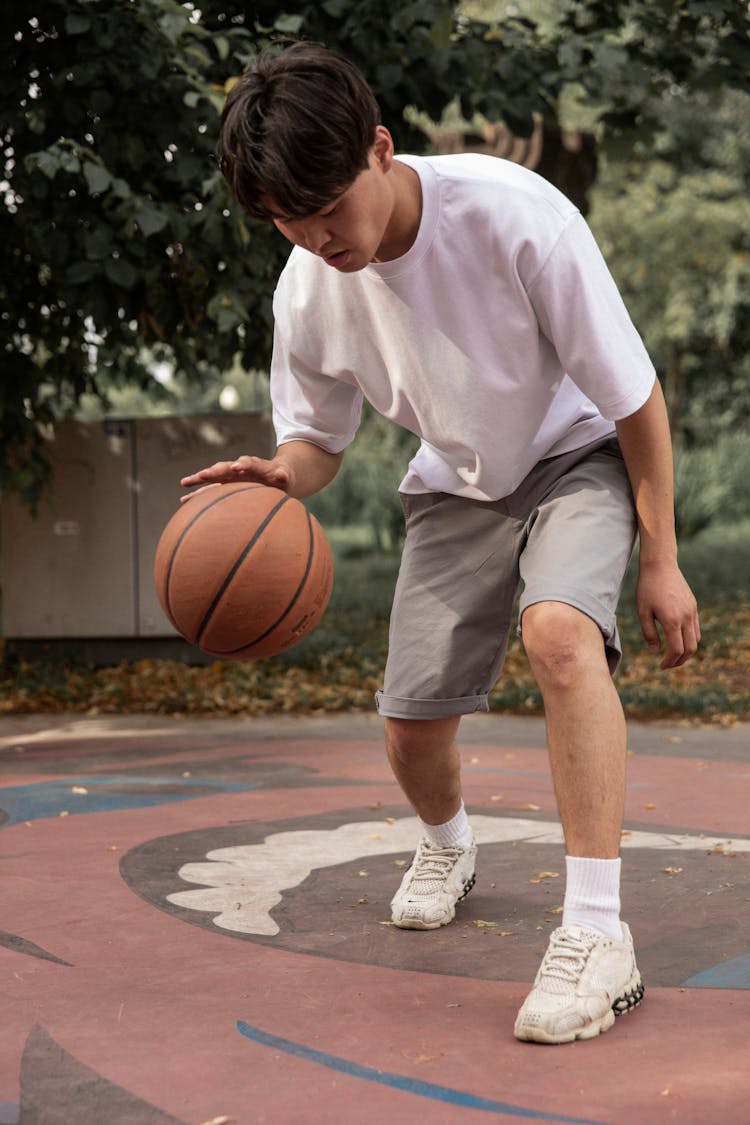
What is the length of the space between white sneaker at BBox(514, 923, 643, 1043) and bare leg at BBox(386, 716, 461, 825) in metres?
0.76

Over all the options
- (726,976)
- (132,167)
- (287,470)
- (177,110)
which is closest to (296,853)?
(287,470)

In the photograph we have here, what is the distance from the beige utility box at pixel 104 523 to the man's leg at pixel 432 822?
618 centimetres

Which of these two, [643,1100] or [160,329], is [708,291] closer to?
[160,329]

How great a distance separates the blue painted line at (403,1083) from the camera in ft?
8.03

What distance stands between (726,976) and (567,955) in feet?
1.63

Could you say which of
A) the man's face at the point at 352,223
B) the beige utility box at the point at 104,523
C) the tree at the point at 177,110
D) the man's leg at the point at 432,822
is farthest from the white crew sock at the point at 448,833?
the beige utility box at the point at 104,523

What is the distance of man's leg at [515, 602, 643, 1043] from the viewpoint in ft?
9.78

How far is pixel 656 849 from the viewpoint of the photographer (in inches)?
180

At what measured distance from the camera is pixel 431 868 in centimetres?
385

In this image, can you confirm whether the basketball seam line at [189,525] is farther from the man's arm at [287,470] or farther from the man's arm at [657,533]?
the man's arm at [657,533]

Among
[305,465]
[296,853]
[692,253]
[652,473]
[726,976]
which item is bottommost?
[692,253]

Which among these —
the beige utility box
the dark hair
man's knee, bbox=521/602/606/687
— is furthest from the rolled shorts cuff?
the beige utility box

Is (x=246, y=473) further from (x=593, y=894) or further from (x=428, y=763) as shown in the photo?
(x=593, y=894)

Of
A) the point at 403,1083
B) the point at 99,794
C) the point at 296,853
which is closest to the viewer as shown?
the point at 403,1083
